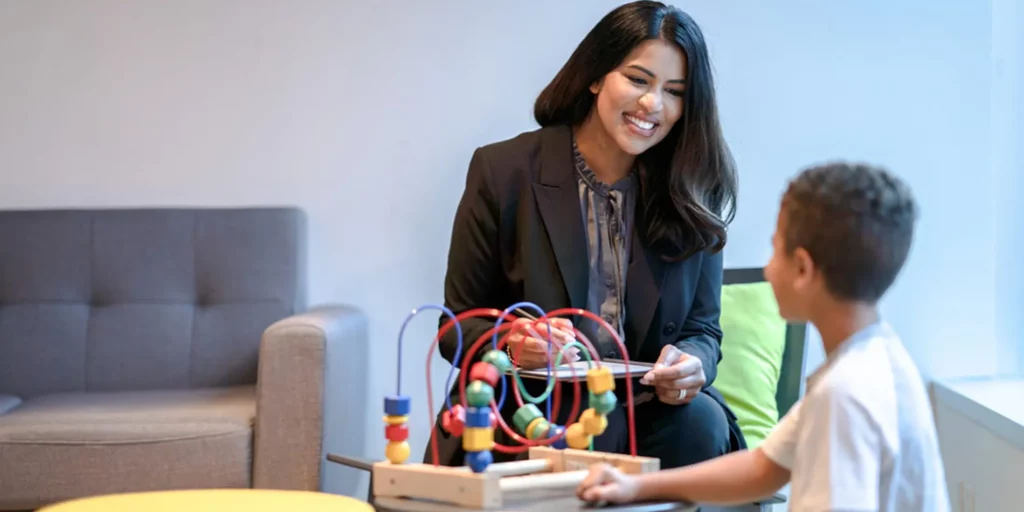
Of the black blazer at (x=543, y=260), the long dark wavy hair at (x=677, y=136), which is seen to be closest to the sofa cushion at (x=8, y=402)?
the black blazer at (x=543, y=260)

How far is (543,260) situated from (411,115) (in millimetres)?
1154

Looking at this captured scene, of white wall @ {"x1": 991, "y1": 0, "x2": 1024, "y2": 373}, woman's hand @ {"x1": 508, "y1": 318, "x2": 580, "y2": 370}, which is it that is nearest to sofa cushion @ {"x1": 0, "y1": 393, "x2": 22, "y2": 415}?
woman's hand @ {"x1": 508, "y1": 318, "x2": 580, "y2": 370}

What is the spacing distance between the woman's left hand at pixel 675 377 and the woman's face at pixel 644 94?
374mm

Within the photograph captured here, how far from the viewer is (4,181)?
2832mm

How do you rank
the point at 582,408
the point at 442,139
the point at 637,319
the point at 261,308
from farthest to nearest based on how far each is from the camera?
the point at 442,139
the point at 261,308
the point at 637,319
the point at 582,408

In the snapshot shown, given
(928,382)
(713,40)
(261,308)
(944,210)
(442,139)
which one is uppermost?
(713,40)

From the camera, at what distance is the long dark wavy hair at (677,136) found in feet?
6.05

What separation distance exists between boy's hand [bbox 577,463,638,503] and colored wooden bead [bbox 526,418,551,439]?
0.21 meters

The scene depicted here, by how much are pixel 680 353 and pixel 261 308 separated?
1319 mm

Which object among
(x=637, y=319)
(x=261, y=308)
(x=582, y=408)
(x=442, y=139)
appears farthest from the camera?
(x=442, y=139)

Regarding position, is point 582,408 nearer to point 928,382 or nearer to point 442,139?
point 442,139

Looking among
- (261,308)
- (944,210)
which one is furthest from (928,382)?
(261,308)

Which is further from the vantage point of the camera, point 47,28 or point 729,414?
point 47,28

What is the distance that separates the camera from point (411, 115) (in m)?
A: 2.86
